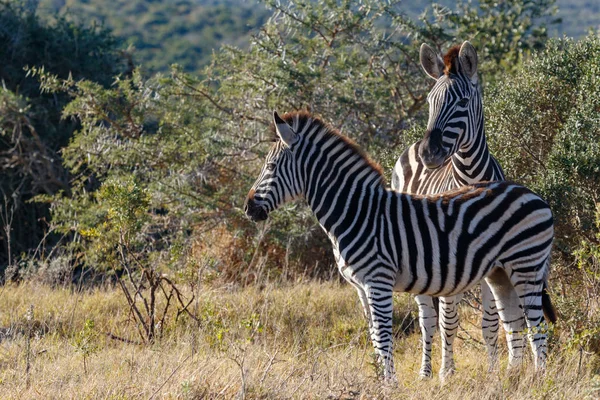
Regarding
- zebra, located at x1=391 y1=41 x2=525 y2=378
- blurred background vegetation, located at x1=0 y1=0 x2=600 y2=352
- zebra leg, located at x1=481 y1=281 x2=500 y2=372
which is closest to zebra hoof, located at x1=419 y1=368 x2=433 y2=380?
zebra, located at x1=391 y1=41 x2=525 y2=378

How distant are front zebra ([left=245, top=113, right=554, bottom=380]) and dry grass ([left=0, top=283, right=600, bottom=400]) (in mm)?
437

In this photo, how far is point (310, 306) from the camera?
8.76 metres

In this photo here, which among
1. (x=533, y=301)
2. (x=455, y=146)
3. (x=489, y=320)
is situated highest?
(x=455, y=146)

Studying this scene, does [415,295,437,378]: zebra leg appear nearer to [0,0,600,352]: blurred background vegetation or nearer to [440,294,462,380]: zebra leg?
[440,294,462,380]: zebra leg

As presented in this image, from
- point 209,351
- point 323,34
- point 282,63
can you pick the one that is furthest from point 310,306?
point 323,34

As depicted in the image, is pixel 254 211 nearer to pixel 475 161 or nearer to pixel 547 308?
pixel 475 161

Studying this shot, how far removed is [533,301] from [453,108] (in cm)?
186

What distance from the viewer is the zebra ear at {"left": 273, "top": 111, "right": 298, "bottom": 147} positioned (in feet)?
21.1

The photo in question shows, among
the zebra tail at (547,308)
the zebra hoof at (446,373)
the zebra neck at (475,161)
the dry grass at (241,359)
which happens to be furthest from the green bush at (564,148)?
the zebra hoof at (446,373)

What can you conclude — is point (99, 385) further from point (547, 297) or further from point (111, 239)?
point (547, 297)

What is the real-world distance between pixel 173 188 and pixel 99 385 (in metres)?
5.56

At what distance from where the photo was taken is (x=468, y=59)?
7082 millimetres

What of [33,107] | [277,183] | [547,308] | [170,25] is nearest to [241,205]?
[277,183]

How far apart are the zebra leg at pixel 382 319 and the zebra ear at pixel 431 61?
2.44 metres
